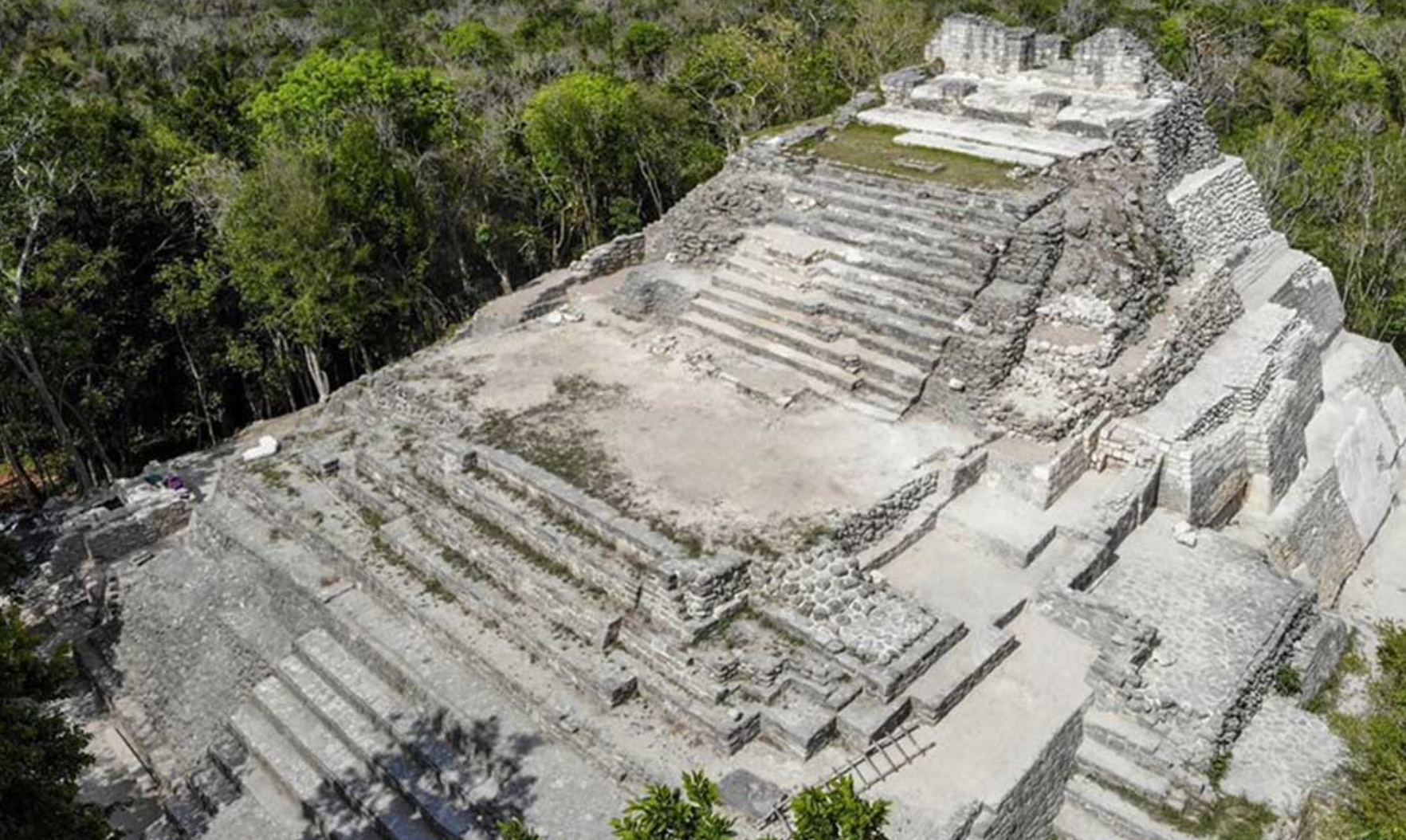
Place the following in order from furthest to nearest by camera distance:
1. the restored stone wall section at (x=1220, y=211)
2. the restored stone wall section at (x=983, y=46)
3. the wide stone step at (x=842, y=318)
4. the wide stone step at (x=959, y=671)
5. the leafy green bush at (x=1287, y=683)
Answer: the restored stone wall section at (x=983, y=46), the restored stone wall section at (x=1220, y=211), the wide stone step at (x=842, y=318), the leafy green bush at (x=1287, y=683), the wide stone step at (x=959, y=671)

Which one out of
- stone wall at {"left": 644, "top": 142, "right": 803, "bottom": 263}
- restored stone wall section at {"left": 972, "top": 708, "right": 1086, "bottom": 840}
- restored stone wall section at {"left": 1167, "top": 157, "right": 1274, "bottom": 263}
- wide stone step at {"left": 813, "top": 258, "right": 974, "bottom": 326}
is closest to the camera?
restored stone wall section at {"left": 972, "top": 708, "right": 1086, "bottom": 840}

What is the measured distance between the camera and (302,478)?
44.6 ft

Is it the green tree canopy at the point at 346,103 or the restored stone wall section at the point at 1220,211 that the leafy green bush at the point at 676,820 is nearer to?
the restored stone wall section at the point at 1220,211

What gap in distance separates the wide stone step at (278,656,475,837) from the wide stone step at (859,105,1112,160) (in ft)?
41.9

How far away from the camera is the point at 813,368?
14.1 meters

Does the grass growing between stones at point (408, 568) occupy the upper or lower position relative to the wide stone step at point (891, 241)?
lower

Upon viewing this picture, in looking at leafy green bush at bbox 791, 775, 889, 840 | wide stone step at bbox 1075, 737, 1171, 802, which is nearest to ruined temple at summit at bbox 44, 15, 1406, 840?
wide stone step at bbox 1075, 737, 1171, 802

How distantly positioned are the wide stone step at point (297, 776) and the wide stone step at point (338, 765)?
7 cm

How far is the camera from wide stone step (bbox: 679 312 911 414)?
13548 mm

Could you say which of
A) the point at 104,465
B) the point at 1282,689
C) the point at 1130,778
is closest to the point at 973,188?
the point at 1282,689

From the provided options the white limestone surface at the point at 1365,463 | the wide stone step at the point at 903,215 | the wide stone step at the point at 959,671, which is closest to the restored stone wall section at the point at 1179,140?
the wide stone step at the point at 903,215

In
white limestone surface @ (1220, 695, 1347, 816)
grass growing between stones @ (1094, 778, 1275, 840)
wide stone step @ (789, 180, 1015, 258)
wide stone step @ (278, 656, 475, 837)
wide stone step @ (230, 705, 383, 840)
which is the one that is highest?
wide stone step @ (789, 180, 1015, 258)

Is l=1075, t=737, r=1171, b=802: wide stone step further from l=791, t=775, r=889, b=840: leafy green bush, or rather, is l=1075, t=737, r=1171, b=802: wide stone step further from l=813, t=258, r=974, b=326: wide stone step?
l=813, t=258, r=974, b=326: wide stone step

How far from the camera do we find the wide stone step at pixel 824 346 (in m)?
13.6
